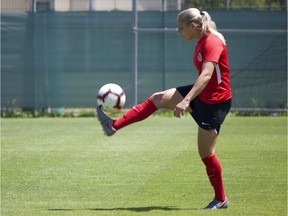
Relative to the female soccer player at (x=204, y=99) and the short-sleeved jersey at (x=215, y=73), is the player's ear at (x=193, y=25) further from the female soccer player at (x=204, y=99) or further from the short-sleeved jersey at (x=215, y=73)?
the short-sleeved jersey at (x=215, y=73)

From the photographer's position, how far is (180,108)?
7.14 metres

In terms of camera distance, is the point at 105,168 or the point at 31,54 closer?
the point at 105,168

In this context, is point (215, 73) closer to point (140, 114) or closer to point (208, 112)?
point (208, 112)

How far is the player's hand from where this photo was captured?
7132 millimetres

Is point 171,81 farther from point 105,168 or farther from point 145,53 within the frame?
point 105,168

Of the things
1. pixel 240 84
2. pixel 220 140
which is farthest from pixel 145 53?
pixel 220 140

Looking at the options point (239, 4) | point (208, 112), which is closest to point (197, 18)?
point (208, 112)

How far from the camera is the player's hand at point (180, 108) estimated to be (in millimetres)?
7132

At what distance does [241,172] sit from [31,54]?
35.8 ft

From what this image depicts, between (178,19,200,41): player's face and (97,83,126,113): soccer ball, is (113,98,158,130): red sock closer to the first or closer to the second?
(97,83,126,113): soccer ball

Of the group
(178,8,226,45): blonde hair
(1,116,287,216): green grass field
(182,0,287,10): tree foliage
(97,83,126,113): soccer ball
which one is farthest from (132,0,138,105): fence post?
(178,8,226,45): blonde hair

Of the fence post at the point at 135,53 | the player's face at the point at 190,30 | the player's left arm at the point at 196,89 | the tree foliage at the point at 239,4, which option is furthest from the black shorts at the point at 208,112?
the tree foliage at the point at 239,4

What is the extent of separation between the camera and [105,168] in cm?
1018

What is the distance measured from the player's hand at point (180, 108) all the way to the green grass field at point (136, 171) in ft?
2.91
